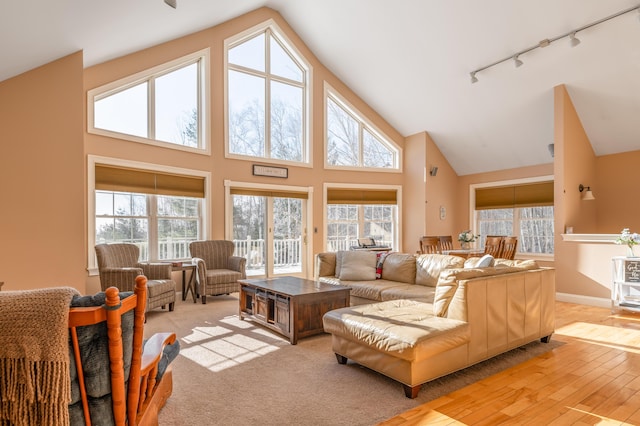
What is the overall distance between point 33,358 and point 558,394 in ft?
9.90

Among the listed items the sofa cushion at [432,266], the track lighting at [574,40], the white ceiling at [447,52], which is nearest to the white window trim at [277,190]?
the white ceiling at [447,52]

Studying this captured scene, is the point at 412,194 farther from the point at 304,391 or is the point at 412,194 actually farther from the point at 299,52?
the point at 304,391

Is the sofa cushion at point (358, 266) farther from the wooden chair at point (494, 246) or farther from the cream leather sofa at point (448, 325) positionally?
the wooden chair at point (494, 246)

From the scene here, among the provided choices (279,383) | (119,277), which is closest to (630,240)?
(279,383)

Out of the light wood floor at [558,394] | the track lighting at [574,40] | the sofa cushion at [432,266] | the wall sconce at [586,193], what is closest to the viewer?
the light wood floor at [558,394]

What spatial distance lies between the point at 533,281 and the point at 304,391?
92.9 inches

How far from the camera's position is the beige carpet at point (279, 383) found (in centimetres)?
230

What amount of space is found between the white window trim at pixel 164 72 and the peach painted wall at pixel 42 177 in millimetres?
1186

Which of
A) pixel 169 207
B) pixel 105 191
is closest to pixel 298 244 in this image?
pixel 169 207

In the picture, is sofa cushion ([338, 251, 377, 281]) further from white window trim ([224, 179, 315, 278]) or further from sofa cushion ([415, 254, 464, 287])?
white window trim ([224, 179, 315, 278])

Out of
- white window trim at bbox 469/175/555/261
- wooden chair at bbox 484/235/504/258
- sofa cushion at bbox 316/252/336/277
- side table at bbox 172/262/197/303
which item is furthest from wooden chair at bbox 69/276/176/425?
white window trim at bbox 469/175/555/261

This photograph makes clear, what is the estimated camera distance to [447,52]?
6289mm

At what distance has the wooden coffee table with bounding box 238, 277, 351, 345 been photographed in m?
3.75

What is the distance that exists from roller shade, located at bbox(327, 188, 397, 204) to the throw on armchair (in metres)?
2.66
